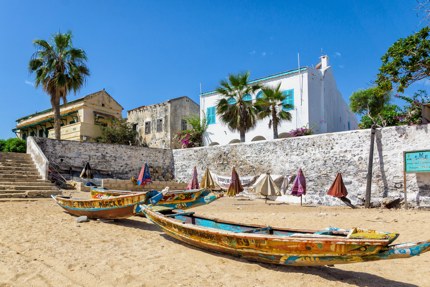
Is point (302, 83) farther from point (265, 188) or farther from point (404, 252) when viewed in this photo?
point (404, 252)

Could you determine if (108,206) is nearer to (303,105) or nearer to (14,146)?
(303,105)

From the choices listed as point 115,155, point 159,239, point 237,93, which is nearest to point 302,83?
point 237,93

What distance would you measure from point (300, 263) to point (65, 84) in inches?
747

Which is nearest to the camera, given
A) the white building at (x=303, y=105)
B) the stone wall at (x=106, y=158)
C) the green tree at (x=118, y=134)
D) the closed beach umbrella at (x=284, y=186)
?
the closed beach umbrella at (x=284, y=186)

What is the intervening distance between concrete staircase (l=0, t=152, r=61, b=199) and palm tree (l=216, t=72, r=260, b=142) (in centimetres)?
1037

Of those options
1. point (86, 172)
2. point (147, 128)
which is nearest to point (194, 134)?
point (147, 128)

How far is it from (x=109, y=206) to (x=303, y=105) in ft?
56.0

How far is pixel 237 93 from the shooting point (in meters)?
20.6

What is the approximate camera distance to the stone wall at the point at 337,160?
12.4 meters

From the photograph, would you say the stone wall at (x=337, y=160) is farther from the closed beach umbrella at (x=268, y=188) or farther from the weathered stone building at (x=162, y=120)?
the weathered stone building at (x=162, y=120)

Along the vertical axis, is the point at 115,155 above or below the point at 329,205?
above

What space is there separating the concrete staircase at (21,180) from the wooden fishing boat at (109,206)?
5.03m

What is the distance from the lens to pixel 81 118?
28.1 m

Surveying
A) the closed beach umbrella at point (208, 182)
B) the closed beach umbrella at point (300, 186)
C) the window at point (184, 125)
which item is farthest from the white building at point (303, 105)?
the closed beach umbrella at point (300, 186)
